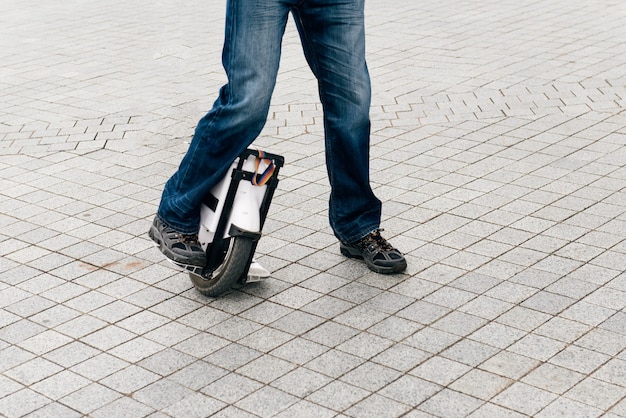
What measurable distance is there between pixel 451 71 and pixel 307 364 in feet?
15.8

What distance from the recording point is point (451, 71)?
27.0 ft

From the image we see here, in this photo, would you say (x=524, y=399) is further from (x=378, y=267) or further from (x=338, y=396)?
(x=378, y=267)

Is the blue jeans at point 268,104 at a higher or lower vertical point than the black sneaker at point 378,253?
higher

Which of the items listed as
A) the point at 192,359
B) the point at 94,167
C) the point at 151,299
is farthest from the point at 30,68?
the point at 192,359

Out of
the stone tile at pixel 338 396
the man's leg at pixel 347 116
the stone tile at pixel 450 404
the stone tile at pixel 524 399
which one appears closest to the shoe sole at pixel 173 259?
the man's leg at pixel 347 116

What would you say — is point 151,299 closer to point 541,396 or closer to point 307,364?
point 307,364

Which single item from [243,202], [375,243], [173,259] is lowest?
[375,243]

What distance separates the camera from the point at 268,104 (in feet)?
14.3

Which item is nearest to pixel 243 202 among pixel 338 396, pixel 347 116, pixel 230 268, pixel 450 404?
pixel 230 268

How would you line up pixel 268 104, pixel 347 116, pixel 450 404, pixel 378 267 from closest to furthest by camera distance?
1. pixel 450 404
2. pixel 268 104
3. pixel 347 116
4. pixel 378 267

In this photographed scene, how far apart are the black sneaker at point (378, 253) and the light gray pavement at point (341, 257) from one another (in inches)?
2.1

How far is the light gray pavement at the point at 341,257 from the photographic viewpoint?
146 inches

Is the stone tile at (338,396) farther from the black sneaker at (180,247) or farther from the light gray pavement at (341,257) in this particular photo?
the black sneaker at (180,247)

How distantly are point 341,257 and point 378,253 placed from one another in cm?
25
